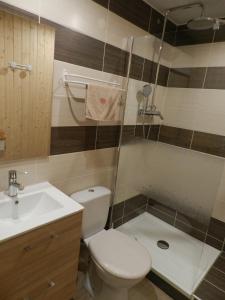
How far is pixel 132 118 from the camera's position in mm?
2096

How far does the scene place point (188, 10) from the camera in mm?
1979

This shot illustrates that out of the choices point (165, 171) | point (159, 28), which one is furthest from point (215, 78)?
point (165, 171)

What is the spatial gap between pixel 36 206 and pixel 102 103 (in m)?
0.89

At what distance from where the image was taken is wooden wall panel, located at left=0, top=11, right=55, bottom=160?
1.16 metres

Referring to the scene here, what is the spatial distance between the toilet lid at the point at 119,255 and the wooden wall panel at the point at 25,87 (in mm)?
845

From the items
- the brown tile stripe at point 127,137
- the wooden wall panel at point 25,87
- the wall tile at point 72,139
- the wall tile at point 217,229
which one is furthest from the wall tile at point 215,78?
the wooden wall panel at point 25,87

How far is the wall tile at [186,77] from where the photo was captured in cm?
210

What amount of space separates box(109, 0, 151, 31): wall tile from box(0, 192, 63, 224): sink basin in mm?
1513

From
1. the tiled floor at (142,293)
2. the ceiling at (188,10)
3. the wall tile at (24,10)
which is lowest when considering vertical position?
the tiled floor at (142,293)

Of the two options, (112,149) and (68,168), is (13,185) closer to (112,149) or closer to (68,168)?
(68,168)

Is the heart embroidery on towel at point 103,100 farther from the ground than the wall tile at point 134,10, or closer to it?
closer to it

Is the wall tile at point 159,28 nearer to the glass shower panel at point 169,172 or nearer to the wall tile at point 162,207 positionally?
the glass shower panel at point 169,172

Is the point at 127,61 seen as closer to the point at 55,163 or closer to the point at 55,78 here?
the point at 55,78

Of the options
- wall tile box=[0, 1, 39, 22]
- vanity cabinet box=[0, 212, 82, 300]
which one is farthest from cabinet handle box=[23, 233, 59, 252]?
wall tile box=[0, 1, 39, 22]
